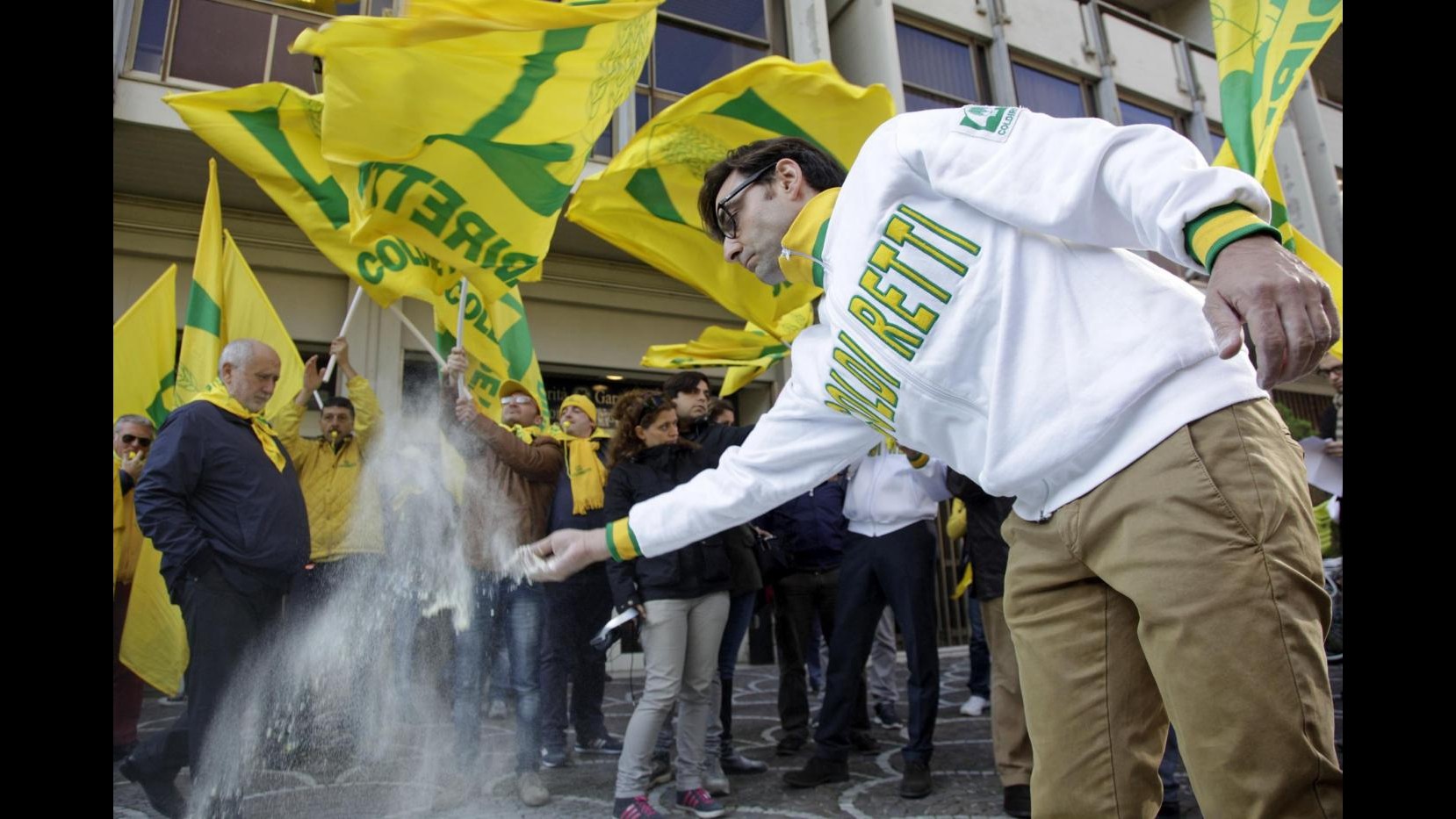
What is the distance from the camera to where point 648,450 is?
13.9 feet

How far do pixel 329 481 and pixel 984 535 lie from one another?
371 centimetres

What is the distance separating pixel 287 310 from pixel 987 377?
8.65 meters

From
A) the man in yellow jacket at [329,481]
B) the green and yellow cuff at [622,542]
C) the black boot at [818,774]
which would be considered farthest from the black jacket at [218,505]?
the black boot at [818,774]

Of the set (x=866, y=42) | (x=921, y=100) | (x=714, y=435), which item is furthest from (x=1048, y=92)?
(x=714, y=435)

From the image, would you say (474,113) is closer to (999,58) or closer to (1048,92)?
(999,58)

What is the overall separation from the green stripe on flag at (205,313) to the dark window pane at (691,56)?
6378 mm

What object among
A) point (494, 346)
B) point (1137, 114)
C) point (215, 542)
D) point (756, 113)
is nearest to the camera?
point (215, 542)

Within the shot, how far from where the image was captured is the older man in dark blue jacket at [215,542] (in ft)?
11.2

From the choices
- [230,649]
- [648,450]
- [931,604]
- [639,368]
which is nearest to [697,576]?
[648,450]

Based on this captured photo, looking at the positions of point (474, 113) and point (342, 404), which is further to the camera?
point (342, 404)

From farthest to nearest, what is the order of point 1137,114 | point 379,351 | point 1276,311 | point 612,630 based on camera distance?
point 1137,114 < point 379,351 < point 612,630 < point 1276,311

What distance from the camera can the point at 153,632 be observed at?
191 inches

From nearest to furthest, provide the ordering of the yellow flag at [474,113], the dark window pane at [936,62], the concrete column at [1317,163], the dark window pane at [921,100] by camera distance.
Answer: the yellow flag at [474,113], the dark window pane at [921,100], the dark window pane at [936,62], the concrete column at [1317,163]

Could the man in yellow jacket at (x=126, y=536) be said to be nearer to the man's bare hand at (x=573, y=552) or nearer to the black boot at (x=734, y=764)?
the black boot at (x=734, y=764)
